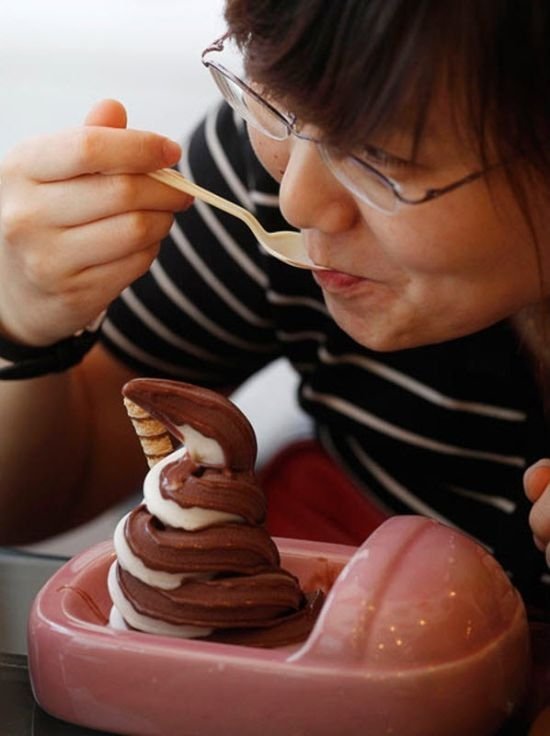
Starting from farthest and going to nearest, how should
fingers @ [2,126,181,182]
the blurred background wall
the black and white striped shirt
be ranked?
the blurred background wall → the black and white striped shirt → fingers @ [2,126,181,182]

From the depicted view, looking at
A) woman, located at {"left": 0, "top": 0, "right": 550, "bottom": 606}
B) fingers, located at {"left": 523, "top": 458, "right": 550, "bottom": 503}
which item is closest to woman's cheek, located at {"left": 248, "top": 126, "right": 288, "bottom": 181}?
woman, located at {"left": 0, "top": 0, "right": 550, "bottom": 606}

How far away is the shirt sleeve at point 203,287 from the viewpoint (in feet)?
4.15

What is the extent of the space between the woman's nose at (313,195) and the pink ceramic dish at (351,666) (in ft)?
0.64

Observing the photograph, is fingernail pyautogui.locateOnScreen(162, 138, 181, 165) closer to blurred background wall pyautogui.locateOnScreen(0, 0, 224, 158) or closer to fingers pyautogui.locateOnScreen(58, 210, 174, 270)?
fingers pyautogui.locateOnScreen(58, 210, 174, 270)

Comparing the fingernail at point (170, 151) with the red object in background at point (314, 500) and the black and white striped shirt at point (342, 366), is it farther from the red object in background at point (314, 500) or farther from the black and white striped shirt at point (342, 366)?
the red object in background at point (314, 500)

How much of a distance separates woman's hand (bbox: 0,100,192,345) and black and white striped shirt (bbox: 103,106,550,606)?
9.6 inches

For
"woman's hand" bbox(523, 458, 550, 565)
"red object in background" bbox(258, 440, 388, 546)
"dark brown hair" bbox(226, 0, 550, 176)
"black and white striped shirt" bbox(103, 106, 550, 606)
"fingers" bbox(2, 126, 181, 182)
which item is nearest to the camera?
"dark brown hair" bbox(226, 0, 550, 176)

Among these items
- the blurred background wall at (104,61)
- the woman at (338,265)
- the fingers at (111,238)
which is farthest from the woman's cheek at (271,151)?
the blurred background wall at (104,61)

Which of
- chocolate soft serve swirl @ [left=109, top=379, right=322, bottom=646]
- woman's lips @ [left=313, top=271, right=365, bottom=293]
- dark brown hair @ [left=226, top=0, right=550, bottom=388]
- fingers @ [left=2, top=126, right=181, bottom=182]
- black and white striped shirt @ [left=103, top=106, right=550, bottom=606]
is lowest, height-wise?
black and white striped shirt @ [left=103, top=106, right=550, bottom=606]

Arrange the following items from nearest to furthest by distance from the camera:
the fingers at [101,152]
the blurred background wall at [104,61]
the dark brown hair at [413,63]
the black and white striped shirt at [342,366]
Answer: the dark brown hair at [413,63], the fingers at [101,152], the black and white striped shirt at [342,366], the blurred background wall at [104,61]

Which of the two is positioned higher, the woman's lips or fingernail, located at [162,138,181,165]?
fingernail, located at [162,138,181,165]

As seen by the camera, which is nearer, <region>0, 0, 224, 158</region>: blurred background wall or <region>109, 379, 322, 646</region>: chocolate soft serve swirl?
<region>109, 379, 322, 646</region>: chocolate soft serve swirl

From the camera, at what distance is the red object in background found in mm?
1245

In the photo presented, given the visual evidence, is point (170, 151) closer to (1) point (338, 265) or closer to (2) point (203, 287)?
(1) point (338, 265)
